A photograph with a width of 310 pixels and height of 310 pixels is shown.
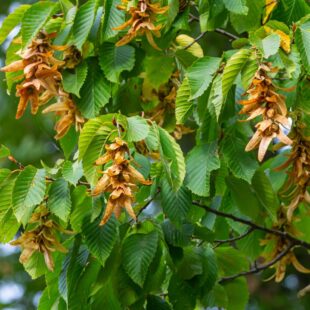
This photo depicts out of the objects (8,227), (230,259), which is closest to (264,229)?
(230,259)

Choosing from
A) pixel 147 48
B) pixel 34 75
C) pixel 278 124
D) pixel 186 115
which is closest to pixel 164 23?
pixel 147 48

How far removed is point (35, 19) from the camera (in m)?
2.34

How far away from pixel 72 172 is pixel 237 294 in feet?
3.54

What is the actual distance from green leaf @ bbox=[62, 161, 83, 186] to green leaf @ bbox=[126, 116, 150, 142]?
0.72ft

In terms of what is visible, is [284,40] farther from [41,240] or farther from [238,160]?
[41,240]

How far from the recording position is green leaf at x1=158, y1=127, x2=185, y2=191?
2074mm

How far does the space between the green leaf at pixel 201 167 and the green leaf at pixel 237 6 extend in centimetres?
40

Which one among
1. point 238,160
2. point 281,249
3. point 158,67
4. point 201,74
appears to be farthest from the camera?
point 281,249

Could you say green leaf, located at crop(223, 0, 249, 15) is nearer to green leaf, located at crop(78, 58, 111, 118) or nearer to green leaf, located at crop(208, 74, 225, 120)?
green leaf, located at crop(208, 74, 225, 120)

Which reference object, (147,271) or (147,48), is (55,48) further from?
(147,271)

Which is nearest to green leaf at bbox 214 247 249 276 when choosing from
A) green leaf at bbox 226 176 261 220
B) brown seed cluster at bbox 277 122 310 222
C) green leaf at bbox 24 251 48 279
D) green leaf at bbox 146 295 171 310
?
green leaf at bbox 226 176 261 220

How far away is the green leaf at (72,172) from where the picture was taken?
2162 mm

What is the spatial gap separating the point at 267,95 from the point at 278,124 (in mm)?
83

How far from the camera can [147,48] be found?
104 inches
